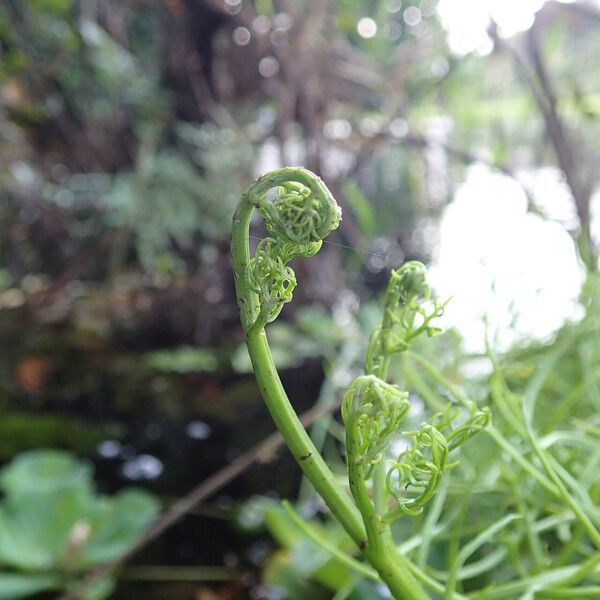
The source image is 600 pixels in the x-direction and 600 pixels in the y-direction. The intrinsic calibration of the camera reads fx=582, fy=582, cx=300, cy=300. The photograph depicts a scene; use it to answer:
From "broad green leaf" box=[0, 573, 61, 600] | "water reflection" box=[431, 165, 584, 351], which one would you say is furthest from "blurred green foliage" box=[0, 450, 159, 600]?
"water reflection" box=[431, 165, 584, 351]

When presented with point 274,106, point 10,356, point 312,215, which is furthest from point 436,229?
point 312,215

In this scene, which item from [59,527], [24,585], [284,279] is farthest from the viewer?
[59,527]

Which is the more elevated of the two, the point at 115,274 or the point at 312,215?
the point at 115,274

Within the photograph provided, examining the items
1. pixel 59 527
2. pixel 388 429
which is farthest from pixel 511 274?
pixel 59 527

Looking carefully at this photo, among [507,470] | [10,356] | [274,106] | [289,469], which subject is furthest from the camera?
[274,106]

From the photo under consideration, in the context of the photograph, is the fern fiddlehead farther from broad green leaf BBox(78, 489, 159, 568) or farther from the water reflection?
broad green leaf BBox(78, 489, 159, 568)

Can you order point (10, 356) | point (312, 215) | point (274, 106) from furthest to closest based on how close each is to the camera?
point (274, 106)
point (10, 356)
point (312, 215)

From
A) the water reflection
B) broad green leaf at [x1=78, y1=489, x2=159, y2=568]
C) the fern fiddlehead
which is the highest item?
the water reflection

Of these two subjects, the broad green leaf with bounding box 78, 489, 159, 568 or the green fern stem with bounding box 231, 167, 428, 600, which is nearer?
the green fern stem with bounding box 231, 167, 428, 600

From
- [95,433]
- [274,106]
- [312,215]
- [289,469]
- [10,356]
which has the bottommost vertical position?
[312,215]

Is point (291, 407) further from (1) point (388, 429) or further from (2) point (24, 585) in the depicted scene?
(2) point (24, 585)

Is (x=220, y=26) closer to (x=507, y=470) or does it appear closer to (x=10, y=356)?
(x=10, y=356)
